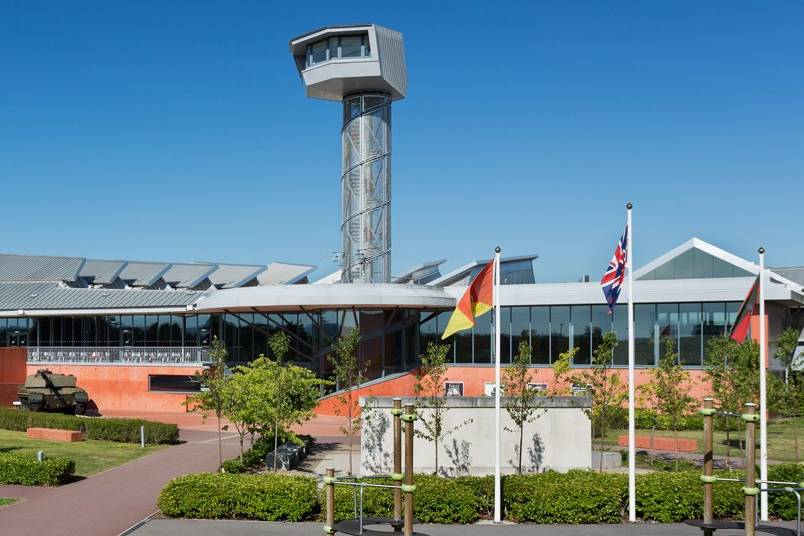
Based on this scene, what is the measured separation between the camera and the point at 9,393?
161 ft

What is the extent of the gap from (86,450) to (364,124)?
83.7ft

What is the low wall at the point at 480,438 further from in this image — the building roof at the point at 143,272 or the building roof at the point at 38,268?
the building roof at the point at 143,272

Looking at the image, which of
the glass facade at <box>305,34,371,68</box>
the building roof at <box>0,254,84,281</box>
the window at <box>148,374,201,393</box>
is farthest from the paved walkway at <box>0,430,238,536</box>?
the building roof at <box>0,254,84,281</box>

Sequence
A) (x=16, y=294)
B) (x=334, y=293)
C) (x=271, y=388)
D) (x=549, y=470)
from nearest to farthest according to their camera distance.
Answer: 1. (x=549, y=470)
2. (x=271, y=388)
3. (x=334, y=293)
4. (x=16, y=294)

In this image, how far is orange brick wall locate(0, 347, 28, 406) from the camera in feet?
161

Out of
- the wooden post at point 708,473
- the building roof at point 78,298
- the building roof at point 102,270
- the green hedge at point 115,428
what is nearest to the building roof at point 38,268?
the building roof at point 102,270

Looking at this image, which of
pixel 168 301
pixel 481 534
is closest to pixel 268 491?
pixel 481 534

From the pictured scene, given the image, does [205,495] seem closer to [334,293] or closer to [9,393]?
[334,293]

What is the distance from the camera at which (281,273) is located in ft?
229

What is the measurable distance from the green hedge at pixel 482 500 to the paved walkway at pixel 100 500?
159cm

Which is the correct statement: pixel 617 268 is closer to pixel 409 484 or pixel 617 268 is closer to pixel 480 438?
pixel 480 438

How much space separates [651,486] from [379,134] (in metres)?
33.3

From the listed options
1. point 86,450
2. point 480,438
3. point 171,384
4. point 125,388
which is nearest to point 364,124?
point 171,384

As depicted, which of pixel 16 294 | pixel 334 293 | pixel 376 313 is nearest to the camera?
pixel 334 293
